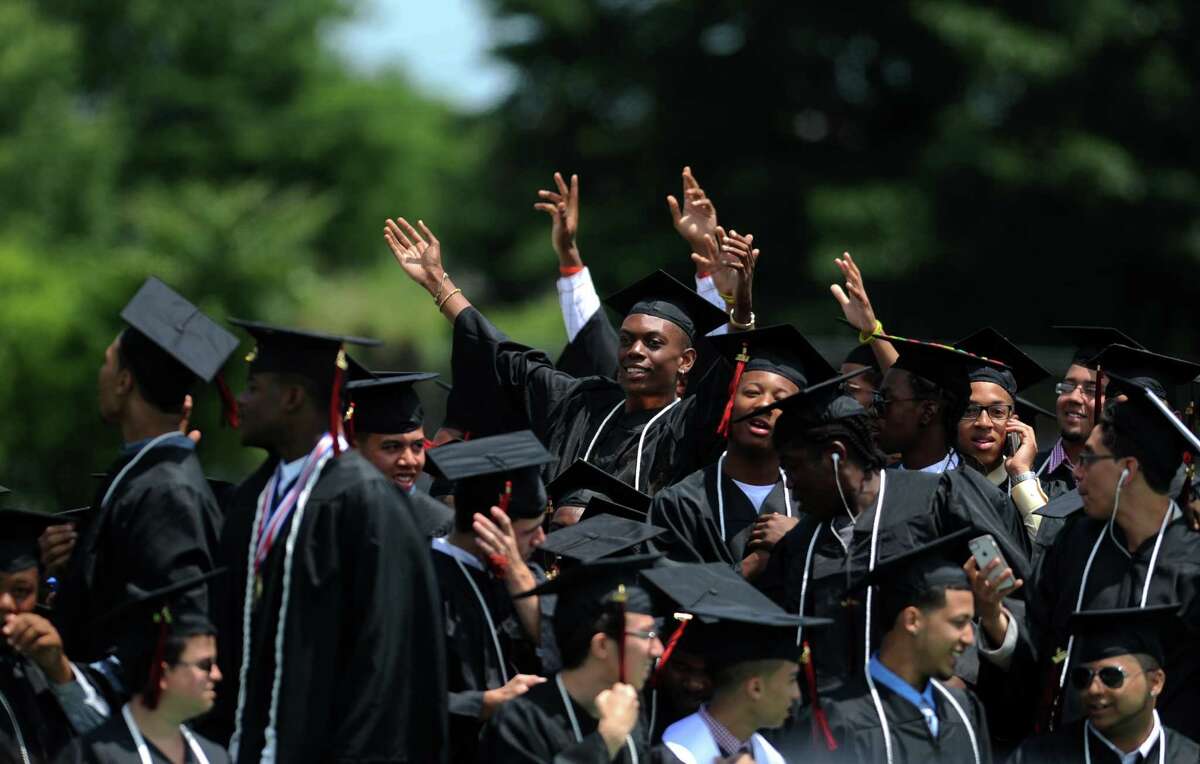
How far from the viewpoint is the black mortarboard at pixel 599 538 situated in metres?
6.79

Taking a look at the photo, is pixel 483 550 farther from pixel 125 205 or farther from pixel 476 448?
pixel 125 205

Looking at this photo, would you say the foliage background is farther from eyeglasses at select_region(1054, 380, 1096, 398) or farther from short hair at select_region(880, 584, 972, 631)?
short hair at select_region(880, 584, 972, 631)

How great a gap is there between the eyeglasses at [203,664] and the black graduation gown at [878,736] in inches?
75.3

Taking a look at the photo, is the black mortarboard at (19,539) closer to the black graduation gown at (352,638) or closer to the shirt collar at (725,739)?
the black graduation gown at (352,638)

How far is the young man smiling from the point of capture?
834 centimetres

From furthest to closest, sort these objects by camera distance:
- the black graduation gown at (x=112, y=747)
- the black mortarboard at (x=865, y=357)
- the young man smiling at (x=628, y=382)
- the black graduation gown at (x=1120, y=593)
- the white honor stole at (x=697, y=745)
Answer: the black mortarboard at (x=865, y=357) < the young man smiling at (x=628, y=382) < the black graduation gown at (x=1120, y=593) < the white honor stole at (x=697, y=745) < the black graduation gown at (x=112, y=747)

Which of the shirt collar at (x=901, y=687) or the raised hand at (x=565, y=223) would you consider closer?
the shirt collar at (x=901, y=687)

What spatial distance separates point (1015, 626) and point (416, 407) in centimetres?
262

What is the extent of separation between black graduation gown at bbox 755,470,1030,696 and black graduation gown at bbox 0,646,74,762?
2504mm

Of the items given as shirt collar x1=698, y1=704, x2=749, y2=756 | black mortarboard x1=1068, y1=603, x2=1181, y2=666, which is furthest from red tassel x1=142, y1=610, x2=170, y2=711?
black mortarboard x1=1068, y1=603, x2=1181, y2=666

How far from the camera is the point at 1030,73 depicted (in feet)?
81.9

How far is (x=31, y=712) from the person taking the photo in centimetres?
631

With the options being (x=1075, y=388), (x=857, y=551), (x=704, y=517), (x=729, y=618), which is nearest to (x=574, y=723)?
(x=729, y=618)

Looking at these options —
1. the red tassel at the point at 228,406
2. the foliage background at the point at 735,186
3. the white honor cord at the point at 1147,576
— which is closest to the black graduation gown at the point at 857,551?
the white honor cord at the point at 1147,576
